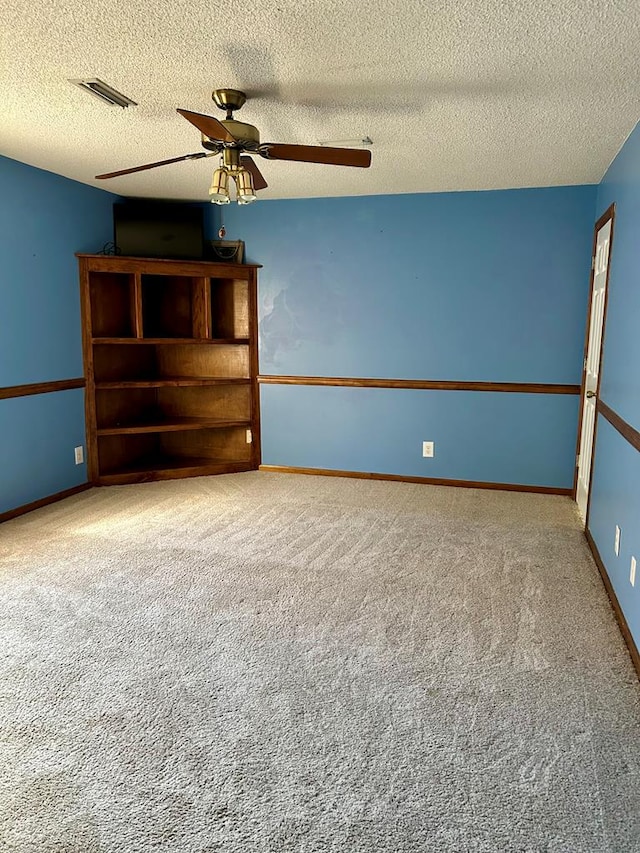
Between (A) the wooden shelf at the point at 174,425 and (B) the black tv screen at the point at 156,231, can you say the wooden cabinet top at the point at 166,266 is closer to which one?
(B) the black tv screen at the point at 156,231

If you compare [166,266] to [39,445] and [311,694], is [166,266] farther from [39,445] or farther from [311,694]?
[311,694]

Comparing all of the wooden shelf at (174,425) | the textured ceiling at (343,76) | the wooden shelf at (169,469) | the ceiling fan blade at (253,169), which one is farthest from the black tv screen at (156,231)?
the ceiling fan blade at (253,169)

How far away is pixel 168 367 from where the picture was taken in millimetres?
5676

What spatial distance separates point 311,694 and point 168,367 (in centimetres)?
401

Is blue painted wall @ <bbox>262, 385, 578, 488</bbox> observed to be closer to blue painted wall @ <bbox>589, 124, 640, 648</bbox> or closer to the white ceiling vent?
blue painted wall @ <bbox>589, 124, 640, 648</bbox>

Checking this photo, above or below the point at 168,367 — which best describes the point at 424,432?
below

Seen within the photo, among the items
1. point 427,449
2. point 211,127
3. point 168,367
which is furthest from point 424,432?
point 211,127

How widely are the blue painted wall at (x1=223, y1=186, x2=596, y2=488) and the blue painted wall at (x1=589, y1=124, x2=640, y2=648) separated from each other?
0.90 m

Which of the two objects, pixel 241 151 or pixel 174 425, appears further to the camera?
pixel 174 425

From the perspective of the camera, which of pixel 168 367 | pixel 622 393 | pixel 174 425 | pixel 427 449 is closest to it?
pixel 622 393

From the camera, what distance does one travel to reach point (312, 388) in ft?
17.4

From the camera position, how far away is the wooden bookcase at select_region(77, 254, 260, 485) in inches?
194

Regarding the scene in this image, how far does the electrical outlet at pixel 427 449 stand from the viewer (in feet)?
16.5

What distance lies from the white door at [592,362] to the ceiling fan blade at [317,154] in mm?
1808
